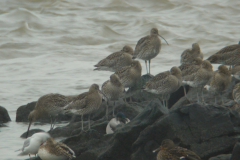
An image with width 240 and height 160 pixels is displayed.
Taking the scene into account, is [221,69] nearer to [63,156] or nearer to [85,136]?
[85,136]

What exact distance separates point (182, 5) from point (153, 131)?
25557 millimetres

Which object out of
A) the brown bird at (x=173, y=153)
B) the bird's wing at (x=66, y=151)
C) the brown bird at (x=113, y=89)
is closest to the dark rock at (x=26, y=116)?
the brown bird at (x=113, y=89)

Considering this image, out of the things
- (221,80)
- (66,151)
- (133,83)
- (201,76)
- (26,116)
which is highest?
(221,80)

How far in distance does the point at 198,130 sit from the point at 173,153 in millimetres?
832

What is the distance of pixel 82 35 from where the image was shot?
79.6 ft

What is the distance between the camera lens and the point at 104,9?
2908 centimetres

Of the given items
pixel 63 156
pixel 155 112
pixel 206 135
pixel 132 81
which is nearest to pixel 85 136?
pixel 63 156

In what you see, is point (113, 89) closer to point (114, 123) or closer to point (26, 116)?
point (114, 123)

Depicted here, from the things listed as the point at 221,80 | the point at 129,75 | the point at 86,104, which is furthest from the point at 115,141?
the point at 129,75

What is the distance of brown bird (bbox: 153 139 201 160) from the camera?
504 cm

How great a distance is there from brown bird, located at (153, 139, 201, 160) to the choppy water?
5.21 metres

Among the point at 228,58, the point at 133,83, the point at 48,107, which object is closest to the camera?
the point at 48,107

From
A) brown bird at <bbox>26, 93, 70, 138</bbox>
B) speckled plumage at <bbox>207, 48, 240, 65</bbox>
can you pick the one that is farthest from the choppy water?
speckled plumage at <bbox>207, 48, 240, 65</bbox>

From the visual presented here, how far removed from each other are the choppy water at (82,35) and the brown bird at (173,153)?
521 cm
